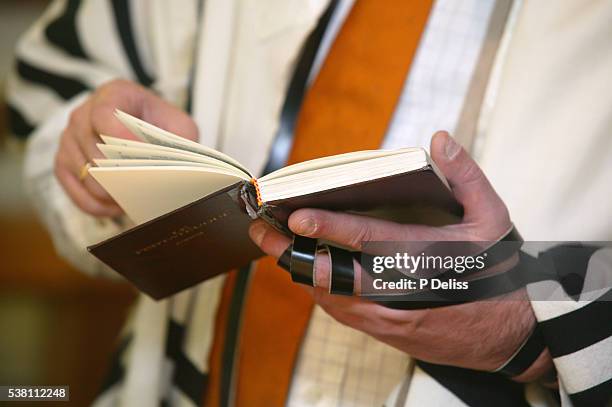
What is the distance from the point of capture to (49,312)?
167 centimetres

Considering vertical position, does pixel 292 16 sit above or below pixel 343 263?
above

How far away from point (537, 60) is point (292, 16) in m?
0.30

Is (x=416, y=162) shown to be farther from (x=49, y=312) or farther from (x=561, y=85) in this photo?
(x=49, y=312)

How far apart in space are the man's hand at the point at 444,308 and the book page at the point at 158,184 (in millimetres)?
65

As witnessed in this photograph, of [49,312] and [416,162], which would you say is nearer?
[416,162]

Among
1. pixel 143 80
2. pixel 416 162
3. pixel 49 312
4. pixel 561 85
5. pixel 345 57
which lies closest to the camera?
pixel 416 162

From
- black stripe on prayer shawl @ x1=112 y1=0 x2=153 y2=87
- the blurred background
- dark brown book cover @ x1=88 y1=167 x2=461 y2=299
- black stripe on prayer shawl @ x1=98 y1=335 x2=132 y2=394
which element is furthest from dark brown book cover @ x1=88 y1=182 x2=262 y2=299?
the blurred background

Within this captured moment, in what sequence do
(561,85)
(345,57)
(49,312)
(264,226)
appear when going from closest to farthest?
(264,226) < (561,85) < (345,57) < (49,312)

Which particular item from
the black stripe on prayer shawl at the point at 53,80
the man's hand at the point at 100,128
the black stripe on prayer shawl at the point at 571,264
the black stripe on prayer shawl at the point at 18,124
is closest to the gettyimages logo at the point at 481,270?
the black stripe on prayer shawl at the point at 571,264

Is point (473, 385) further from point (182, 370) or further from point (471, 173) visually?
point (182, 370)

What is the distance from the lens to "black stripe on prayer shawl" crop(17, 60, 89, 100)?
37.3 inches

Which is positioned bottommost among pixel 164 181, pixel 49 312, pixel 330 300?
pixel 49 312

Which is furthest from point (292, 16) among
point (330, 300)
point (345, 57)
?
point (330, 300)

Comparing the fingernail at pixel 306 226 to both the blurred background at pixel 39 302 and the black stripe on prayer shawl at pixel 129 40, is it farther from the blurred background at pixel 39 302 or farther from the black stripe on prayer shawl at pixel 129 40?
the blurred background at pixel 39 302
